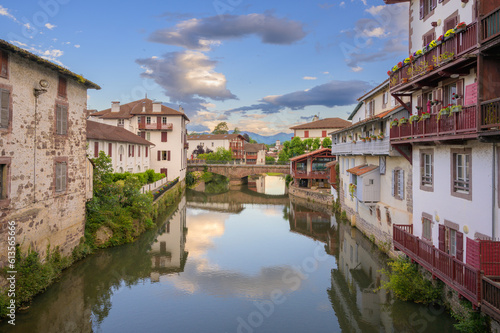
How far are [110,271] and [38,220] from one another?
491cm

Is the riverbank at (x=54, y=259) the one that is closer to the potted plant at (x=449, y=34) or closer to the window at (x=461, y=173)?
the window at (x=461, y=173)

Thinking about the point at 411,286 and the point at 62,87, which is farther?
the point at 62,87

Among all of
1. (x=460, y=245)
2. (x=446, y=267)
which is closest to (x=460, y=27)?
(x=460, y=245)

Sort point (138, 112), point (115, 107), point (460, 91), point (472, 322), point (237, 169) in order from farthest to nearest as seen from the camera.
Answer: point (237, 169)
point (115, 107)
point (138, 112)
point (460, 91)
point (472, 322)

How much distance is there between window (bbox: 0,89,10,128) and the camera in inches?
467

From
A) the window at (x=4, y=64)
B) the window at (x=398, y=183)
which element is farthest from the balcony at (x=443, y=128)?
the window at (x=4, y=64)

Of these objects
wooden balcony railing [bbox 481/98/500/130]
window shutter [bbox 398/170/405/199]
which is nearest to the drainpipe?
wooden balcony railing [bbox 481/98/500/130]

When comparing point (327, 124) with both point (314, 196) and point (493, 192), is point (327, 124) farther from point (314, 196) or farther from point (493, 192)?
point (493, 192)

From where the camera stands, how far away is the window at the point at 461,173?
430 inches

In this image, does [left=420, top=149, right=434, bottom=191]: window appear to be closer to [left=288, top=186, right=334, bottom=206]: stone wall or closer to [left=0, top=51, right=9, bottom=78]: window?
[left=0, top=51, right=9, bottom=78]: window

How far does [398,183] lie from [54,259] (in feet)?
57.1

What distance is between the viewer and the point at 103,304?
13773mm

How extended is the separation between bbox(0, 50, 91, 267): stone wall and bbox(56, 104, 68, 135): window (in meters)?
0.23

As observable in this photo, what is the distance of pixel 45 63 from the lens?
548 inches
